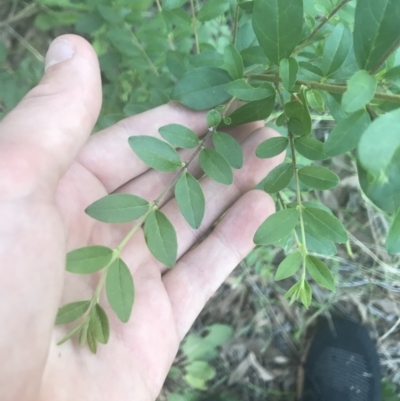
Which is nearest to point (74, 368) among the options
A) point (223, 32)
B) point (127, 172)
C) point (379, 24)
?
point (127, 172)

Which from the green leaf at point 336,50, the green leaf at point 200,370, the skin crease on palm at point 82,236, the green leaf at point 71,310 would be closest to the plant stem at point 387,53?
the green leaf at point 336,50

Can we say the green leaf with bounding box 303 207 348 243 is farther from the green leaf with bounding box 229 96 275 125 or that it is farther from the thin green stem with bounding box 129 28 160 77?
the thin green stem with bounding box 129 28 160 77

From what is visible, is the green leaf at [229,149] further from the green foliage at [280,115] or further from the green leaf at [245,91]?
the green leaf at [245,91]

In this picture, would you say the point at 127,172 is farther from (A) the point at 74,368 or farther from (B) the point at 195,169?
(A) the point at 74,368

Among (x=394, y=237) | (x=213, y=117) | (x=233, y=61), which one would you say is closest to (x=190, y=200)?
(x=213, y=117)

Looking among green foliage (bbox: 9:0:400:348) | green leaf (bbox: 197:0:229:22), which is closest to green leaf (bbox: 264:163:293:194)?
green foliage (bbox: 9:0:400:348)

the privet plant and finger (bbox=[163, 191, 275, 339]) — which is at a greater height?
the privet plant
